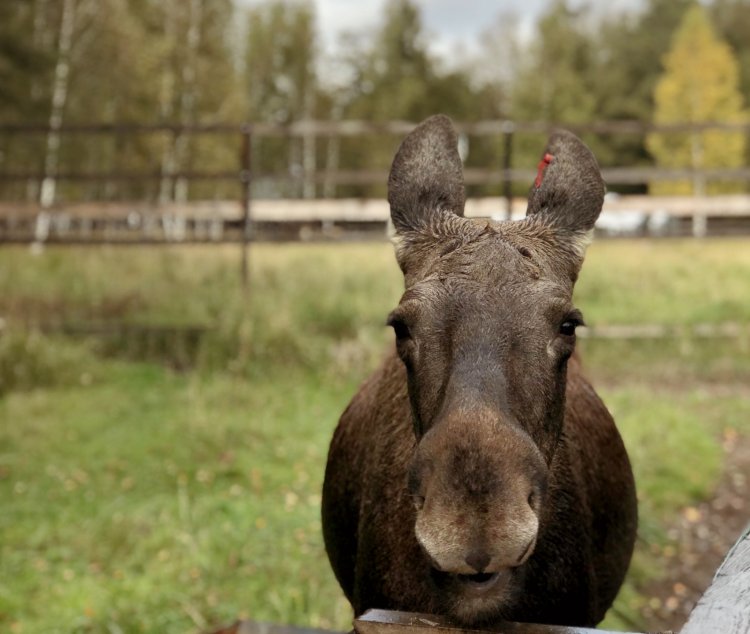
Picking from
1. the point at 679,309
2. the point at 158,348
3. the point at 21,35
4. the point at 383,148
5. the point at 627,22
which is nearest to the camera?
the point at 158,348

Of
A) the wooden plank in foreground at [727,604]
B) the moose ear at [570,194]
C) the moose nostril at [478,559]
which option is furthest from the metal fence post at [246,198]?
the wooden plank in foreground at [727,604]

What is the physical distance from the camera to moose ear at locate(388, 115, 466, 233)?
2.50m

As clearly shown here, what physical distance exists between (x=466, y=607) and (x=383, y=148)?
114 feet

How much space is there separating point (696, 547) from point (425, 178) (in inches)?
164

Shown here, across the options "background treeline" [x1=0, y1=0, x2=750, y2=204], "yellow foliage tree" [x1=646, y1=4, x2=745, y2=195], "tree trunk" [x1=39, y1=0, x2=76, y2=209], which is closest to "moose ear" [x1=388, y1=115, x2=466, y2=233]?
"background treeline" [x1=0, y1=0, x2=750, y2=204]

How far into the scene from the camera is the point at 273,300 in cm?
1005

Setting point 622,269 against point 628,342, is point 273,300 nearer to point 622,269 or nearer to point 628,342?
point 628,342

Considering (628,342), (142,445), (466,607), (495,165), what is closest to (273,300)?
(142,445)

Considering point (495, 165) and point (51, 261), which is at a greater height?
point (495, 165)

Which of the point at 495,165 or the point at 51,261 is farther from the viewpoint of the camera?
the point at 495,165

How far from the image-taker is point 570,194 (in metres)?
2.47

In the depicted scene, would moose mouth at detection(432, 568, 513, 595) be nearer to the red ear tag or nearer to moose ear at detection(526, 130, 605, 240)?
moose ear at detection(526, 130, 605, 240)

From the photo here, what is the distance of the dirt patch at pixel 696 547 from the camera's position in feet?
16.2

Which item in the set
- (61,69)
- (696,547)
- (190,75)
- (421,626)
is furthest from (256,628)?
(190,75)
